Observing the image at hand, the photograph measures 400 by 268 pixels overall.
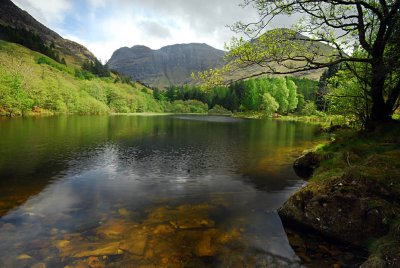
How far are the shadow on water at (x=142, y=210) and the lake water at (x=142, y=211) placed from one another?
0.17ft

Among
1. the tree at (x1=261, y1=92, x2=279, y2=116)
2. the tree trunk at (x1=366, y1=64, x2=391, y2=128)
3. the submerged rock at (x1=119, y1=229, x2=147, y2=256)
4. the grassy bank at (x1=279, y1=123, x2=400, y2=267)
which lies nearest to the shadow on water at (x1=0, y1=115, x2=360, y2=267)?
the submerged rock at (x1=119, y1=229, x2=147, y2=256)

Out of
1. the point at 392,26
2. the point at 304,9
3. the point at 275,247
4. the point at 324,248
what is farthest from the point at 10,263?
the point at 392,26

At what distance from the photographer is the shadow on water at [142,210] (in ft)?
34.8

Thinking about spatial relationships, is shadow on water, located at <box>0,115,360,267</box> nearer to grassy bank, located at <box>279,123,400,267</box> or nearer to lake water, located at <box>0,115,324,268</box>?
lake water, located at <box>0,115,324,268</box>

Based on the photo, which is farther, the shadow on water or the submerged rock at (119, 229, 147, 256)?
the submerged rock at (119, 229, 147, 256)

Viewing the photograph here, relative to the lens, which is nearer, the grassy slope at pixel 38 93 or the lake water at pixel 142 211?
the lake water at pixel 142 211

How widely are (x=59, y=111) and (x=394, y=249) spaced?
13256cm

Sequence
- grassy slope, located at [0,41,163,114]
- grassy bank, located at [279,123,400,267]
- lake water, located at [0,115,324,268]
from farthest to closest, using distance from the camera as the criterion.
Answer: grassy slope, located at [0,41,163,114], lake water, located at [0,115,324,268], grassy bank, located at [279,123,400,267]

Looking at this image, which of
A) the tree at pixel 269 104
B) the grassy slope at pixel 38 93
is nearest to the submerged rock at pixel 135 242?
the grassy slope at pixel 38 93

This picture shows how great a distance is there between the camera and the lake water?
10578mm

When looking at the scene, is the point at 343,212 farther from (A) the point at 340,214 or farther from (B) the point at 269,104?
(B) the point at 269,104

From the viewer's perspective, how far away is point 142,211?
50.6ft

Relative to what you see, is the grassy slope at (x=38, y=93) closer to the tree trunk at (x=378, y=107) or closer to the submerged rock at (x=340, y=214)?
the submerged rock at (x=340, y=214)

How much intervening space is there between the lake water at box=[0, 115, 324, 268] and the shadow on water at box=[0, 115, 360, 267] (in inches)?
2.0
